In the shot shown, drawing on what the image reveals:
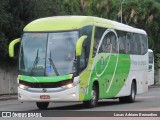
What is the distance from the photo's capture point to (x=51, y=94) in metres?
19.1

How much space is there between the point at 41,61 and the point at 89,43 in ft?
6.84

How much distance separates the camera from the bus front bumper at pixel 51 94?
62.7ft

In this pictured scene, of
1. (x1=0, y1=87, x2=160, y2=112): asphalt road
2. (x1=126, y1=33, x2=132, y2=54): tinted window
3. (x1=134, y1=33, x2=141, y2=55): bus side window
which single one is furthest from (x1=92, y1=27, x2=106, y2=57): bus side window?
(x1=134, y1=33, x2=141, y2=55): bus side window

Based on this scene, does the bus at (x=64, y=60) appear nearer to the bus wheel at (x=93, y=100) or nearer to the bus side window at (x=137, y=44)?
the bus wheel at (x=93, y=100)

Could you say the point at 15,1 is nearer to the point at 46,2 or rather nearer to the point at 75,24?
the point at 46,2

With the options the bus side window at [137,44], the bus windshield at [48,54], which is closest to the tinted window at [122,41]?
the bus side window at [137,44]

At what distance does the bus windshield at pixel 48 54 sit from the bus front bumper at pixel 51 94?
0.60m

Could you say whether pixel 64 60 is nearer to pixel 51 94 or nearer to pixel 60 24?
pixel 51 94

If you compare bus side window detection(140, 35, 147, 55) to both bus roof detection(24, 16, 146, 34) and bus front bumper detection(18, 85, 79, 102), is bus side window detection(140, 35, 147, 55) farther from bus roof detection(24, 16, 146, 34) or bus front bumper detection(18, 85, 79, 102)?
bus front bumper detection(18, 85, 79, 102)

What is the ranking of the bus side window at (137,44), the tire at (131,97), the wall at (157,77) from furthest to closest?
1. the wall at (157,77)
2. the bus side window at (137,44)
3. the tire at (131,97)

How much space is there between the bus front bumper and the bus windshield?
1.97ft

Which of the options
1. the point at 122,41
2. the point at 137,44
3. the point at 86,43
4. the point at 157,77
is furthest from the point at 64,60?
the point at 157,77

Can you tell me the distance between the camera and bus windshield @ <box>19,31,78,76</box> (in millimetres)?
19344

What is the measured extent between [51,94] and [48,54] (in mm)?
1532
